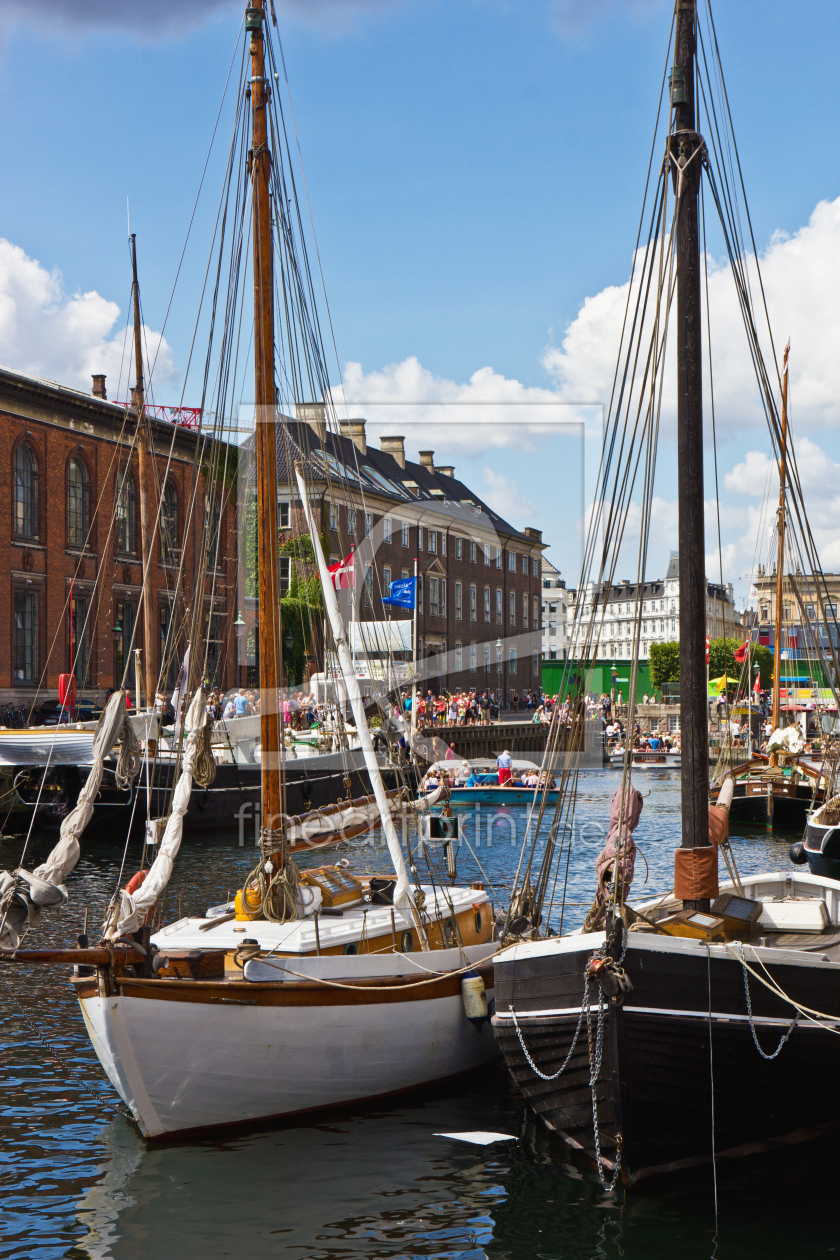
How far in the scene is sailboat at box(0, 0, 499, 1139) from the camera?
1155 cm

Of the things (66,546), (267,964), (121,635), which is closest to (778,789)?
(267,964)

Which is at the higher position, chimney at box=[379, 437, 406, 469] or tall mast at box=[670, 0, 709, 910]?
chimney at box=[379, 437, 406, 469]

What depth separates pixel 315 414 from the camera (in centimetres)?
1894

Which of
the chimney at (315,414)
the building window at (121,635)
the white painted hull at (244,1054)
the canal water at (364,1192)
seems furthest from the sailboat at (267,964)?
the building window at (121,635)

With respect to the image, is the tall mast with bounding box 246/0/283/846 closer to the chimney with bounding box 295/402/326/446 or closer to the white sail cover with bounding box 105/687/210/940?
the white sail cover with bounding box 105/687/210/940

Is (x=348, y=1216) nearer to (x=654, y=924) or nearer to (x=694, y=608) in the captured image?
(x=654, y=924)

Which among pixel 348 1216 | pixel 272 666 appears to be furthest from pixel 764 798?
pixel 348 1216

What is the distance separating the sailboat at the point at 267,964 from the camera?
11.6m

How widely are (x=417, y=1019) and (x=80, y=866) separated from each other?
19637mm

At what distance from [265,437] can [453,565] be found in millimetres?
77214

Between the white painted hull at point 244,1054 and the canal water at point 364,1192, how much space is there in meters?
0.37

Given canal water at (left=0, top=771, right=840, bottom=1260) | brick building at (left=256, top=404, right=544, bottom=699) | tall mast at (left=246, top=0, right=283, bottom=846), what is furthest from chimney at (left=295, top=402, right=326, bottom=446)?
brick building at (left=256, top=404, right=544, bottom=699)

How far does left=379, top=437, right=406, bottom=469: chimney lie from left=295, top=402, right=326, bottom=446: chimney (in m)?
71.4

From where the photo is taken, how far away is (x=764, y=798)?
40.4 meters
